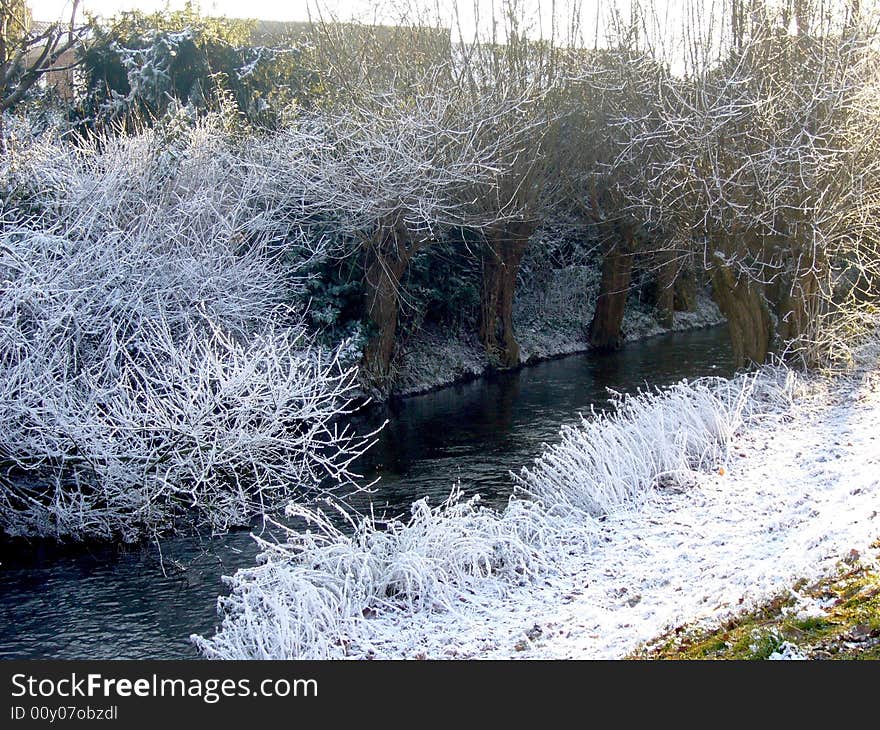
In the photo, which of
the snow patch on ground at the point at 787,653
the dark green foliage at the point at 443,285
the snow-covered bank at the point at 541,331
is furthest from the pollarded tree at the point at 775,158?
the snow patch on ground at the point at 787,653

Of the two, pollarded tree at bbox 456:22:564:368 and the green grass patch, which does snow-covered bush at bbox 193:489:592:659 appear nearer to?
the green grass patch

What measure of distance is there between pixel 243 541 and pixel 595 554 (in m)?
4.35

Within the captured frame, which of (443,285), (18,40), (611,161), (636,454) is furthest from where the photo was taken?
(443,285)

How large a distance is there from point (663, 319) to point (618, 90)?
15183mm

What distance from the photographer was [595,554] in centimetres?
891

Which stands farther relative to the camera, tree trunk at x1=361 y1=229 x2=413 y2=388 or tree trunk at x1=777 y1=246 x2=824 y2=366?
tree trunk at x1=361 y1=229 x2=413 y2=388

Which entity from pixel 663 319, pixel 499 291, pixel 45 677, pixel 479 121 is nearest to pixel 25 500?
pixel 45 677

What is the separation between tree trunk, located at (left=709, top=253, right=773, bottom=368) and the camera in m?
15.9

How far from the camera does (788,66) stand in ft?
47.9

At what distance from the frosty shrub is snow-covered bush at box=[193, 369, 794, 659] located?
1493 millimetres

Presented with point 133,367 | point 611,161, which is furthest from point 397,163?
point 133,367

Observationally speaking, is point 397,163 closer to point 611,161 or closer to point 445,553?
point 611,161

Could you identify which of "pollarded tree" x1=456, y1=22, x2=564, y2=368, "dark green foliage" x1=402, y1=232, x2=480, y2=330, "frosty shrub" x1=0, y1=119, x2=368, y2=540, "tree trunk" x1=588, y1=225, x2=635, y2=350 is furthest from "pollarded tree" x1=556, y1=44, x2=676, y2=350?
"frosty shrub" x1=0, y1=119, x2=368, y2=540

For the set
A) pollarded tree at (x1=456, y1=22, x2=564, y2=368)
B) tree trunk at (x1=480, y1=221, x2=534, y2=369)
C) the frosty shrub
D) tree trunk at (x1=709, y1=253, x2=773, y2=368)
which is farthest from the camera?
tree trunk at (x1=480, y1=221, x2=534, y2=369)
